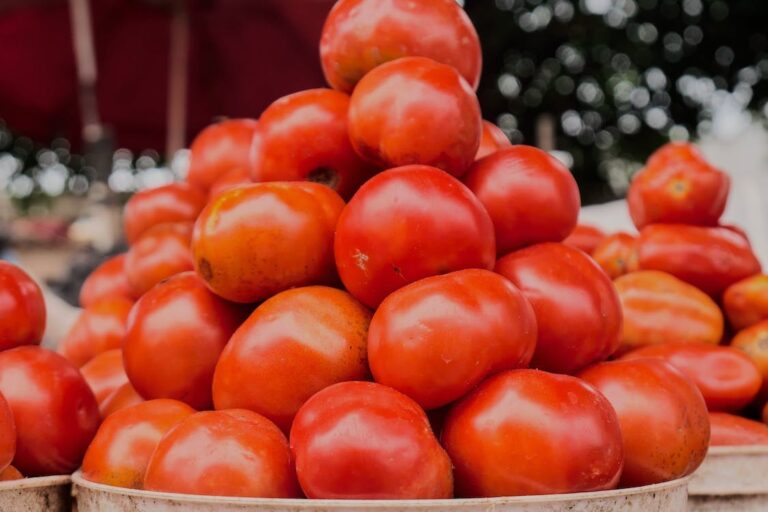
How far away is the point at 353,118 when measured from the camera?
4.46 ft

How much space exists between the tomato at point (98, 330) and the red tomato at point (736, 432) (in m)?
1.19

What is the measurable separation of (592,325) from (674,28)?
7116mm

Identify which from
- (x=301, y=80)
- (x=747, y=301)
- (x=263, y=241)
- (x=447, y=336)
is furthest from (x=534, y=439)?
(x=301, y=80)

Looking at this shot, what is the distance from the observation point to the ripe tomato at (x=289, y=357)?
3.84ft

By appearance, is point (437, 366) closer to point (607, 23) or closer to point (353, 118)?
point (353, 118)

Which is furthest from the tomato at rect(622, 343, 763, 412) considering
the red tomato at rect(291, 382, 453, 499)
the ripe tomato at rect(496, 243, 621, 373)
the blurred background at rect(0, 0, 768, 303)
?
the blurred background at rect(0, 0, 768, 303)

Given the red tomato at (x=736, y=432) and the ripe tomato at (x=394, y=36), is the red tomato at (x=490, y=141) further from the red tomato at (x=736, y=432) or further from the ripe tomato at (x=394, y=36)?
the red tomato at (x=736, y=432)

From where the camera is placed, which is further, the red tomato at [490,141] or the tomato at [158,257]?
the tomato at [158,257]

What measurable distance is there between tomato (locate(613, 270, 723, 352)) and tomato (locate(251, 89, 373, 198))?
2.33ft

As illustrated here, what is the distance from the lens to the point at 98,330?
1.76m

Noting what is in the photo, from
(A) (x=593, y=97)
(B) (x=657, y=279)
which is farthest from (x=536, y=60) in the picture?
(B) (x=657, y=279)

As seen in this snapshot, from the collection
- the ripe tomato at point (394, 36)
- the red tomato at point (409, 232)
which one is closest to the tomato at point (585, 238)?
the ripe tomato at point (394, 36)

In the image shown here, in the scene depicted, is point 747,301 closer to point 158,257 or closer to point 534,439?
point 534,439

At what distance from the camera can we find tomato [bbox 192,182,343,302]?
127 centimetres
